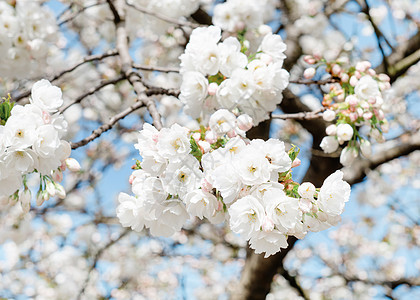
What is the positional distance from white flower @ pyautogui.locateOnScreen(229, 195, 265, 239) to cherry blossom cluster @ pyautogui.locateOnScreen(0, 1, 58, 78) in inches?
70.9

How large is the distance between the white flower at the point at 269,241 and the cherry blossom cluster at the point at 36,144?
23.9 inches

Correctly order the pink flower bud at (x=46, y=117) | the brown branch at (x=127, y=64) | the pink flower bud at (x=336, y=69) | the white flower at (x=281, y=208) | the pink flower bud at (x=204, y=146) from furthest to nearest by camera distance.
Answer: the pink flower bud at (x=336, y=69) < the brown branch at (x=127, y=64) < the pink flower bud at (x=46, y=117) < the pink flower bud at (x=204, y=146) < the white flower at (x=281, y=208)

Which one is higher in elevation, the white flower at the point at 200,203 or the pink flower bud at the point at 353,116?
the white flower at the point at 200,203

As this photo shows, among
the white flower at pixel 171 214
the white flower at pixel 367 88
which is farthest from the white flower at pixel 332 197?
the white flower at pixel 367 88

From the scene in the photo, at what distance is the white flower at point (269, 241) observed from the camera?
3.38 ft

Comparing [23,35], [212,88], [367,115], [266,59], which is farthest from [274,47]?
[23,35]

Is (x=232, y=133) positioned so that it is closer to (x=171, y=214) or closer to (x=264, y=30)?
(x=171, y=214)

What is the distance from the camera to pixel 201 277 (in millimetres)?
6508

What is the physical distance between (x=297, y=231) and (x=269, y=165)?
18 cm

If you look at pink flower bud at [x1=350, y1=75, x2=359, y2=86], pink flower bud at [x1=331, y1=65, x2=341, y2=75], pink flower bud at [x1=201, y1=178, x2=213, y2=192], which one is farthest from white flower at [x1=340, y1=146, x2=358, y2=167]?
pink flower bud at [x1=201, y1=178, x2=213, y2=192]

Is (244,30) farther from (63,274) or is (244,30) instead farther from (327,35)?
(63,274)

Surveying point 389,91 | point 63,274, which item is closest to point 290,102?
point 389,91

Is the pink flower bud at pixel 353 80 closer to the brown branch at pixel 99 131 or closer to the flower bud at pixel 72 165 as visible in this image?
the brown branch at pixel 99 131

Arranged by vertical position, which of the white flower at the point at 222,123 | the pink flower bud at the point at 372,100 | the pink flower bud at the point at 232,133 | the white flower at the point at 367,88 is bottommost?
the pink flower bud at the point at 372,100
